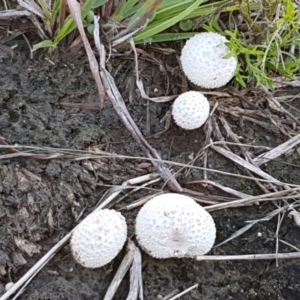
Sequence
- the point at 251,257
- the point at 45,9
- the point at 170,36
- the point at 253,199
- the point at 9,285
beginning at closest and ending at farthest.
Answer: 1. the point at 9,285
2. the point at 251,257
3. the point at 253,199
4. the point at 45,9
5. the point at 170,36

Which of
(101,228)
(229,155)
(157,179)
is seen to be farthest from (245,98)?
(101,228)

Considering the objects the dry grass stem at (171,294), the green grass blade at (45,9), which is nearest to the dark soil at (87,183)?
the dry grass stem at (171,294)

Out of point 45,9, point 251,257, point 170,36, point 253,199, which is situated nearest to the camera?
point 251,257

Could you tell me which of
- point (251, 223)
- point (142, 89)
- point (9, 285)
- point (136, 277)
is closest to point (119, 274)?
point (136, 277)

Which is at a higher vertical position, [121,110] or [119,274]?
[121,110]

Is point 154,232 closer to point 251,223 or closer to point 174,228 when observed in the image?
point 174,228

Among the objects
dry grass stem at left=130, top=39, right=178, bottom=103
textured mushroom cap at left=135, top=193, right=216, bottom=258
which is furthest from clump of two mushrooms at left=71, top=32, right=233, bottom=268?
dry grass stem at left=130, top=39, right=178, bottom=103

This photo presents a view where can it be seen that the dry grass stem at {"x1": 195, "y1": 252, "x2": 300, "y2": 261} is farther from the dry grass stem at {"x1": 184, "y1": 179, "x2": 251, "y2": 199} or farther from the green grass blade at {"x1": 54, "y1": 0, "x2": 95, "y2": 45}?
the green grass blade at {"x1": 54, "y1": 0, "x2": 95, "y2": 45}
